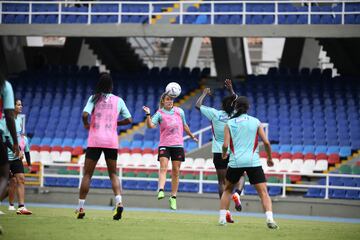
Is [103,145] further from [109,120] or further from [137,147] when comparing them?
[137,147]

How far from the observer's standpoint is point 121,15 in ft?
111

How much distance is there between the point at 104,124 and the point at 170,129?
8.58ft

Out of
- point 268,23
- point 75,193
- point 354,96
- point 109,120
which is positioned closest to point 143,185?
point 75,193

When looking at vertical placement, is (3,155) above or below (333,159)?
above

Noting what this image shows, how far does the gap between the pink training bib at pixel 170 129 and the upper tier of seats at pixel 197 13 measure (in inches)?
543

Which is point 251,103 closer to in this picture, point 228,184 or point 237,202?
point 237,202

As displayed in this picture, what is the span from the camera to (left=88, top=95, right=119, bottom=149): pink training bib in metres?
15.1

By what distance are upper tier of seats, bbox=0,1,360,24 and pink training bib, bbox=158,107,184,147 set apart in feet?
45.2

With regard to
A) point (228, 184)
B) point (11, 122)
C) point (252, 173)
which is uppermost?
point (11, 122)

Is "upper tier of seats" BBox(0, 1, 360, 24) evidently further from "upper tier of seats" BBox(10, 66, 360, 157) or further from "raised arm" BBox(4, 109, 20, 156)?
"raised arm" BBox(4, 109, 20, 156)

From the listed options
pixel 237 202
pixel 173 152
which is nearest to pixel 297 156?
pixel 173 152

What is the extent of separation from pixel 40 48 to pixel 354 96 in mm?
14827

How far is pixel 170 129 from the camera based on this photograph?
17594mm

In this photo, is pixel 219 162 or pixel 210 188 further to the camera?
pixel 210 188
